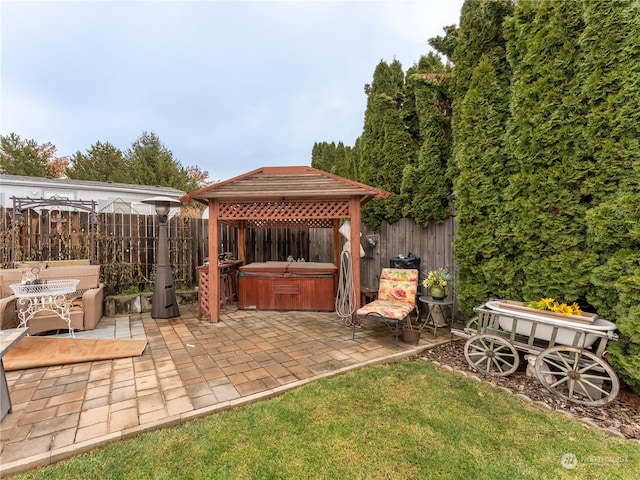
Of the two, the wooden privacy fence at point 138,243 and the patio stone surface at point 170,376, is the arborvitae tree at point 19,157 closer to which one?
the wooden privacy fence at point 138,243

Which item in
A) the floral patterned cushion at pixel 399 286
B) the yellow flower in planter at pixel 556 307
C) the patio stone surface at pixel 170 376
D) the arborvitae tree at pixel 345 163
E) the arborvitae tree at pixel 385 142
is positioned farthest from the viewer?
the arborvitae tree at pixel 345 163

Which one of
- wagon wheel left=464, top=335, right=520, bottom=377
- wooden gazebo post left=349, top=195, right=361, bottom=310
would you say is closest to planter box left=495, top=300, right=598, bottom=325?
wagon wheel left=464, top=335, right=520, bottom=377

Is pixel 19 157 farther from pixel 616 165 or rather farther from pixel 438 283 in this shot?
pixel 616 165

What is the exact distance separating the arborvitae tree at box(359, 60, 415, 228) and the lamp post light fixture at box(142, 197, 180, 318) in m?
4.09

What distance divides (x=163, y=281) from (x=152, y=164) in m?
18.0

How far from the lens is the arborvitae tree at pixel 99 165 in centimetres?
1814

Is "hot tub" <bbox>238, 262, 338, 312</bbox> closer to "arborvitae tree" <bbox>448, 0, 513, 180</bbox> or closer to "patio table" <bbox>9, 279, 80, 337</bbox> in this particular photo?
"patio table" <bbox>9, 279, 80, 337</bbox>

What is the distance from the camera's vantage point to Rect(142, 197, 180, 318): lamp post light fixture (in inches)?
200

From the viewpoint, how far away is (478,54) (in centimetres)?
398

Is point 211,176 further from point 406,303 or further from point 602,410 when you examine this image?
point 602,410

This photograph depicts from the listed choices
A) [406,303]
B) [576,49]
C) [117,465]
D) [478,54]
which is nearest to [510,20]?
[478,54]

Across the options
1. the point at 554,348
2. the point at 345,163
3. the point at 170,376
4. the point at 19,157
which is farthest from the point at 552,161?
the point at 19,157

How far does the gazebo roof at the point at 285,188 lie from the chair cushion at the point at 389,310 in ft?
5.77

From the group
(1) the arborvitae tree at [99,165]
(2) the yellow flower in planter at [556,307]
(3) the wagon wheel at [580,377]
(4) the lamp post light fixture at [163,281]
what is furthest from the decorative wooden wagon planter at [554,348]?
(1) the arborvitae tree at [99,165]
